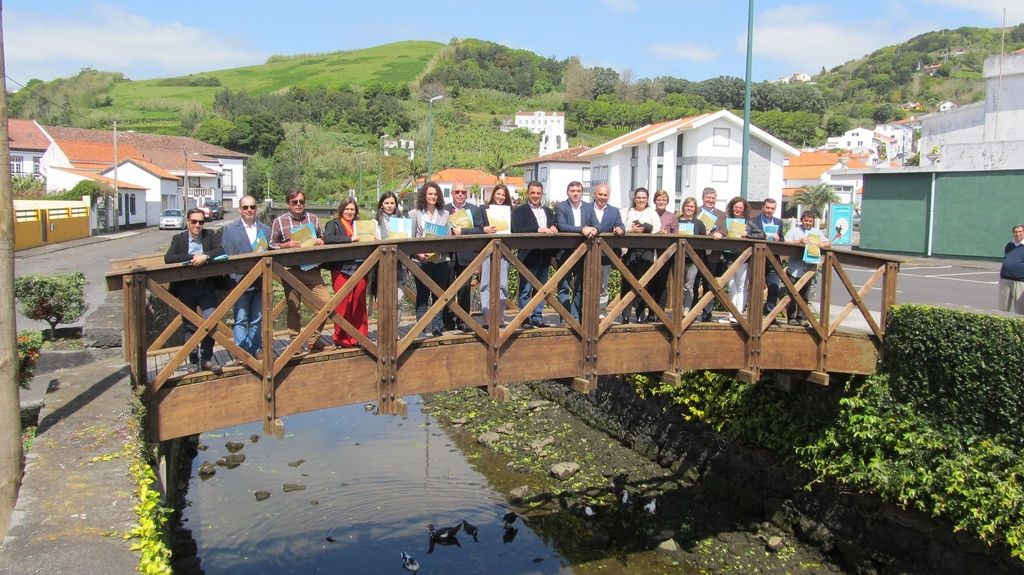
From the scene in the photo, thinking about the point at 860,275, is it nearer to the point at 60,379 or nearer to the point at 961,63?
the point at 60,379

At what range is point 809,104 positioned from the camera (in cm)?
13700

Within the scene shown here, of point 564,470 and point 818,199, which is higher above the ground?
point 818,199

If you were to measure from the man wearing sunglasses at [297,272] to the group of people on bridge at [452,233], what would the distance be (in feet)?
0.04

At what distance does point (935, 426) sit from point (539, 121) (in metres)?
109

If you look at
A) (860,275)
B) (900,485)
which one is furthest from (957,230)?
(900,485)

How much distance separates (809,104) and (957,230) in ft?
374

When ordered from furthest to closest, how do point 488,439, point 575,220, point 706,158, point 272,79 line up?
point 272,79 < point 706,158 < point 488,439 < point 575,220

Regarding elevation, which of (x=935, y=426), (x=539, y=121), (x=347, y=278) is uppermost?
(x=539, y=121)

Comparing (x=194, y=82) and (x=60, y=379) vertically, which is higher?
(x=194, y=82)

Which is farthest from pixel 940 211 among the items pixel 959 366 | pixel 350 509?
pixel 350 509

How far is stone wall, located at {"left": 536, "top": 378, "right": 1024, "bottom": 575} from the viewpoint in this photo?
965 cm

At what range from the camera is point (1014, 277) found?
12.2 m

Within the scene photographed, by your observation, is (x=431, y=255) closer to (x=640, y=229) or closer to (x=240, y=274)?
(x=240, y=274)

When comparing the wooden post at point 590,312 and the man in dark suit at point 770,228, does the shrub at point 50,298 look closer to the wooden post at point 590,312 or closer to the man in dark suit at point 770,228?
the wooden post at point 590,312
